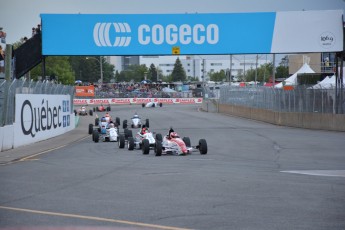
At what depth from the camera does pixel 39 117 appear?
27.3 meters

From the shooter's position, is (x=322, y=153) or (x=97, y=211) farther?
(x=322, y=153)

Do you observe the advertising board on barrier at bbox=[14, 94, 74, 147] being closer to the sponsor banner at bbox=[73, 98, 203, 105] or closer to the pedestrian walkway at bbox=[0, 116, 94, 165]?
the pedestrian walkway at bbox=[0, 116, 94, 165]

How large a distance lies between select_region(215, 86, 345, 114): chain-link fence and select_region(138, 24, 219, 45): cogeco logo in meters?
7.85

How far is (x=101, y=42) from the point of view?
1154 inches

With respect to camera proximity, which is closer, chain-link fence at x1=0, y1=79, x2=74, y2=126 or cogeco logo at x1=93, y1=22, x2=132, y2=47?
chain-link fence at x1=0, y1=79, x2=74, y2=126

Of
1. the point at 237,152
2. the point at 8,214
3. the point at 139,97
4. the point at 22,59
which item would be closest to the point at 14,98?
the point at 22,59

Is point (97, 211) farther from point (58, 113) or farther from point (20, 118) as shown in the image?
point (58, 113)

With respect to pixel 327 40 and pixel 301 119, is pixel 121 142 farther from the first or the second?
pixel 301 119

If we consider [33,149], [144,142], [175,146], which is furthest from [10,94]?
[175,146]

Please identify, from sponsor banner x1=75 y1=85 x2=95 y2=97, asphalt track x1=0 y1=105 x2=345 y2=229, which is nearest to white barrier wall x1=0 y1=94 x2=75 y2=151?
asphalt track x1=0 y1=105 x2=345 y2=229

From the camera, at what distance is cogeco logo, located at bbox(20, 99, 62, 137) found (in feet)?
81.3

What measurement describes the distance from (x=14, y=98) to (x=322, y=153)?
11.1 meters

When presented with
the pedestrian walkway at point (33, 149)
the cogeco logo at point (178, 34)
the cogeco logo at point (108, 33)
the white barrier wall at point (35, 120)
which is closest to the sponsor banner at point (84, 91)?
the white barrier wall at point (35, 120)

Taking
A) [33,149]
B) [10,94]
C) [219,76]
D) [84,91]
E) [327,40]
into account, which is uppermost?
[219,76]
